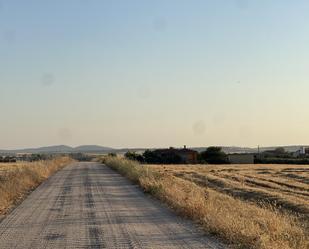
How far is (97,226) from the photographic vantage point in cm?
1413

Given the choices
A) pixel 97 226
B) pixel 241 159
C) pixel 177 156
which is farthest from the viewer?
pixel 241 159

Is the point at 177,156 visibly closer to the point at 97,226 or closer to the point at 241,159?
the point at 241,159

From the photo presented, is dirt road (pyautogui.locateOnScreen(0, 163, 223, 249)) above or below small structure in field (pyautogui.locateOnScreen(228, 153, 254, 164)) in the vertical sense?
below

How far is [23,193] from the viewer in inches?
1018

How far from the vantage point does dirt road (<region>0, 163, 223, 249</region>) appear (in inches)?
452

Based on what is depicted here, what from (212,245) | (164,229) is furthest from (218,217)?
(212,245)

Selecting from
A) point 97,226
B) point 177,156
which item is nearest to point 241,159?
point 177,156

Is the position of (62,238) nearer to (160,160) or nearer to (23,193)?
(23,193)

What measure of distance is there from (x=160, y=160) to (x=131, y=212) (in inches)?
3995

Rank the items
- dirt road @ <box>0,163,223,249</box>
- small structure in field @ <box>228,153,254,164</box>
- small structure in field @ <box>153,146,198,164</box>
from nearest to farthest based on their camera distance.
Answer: dirt road @ <box>0,163,223,249</box> < small structure in field @ <box>153,146,198,164</box> < small structure in field @ <box>228,153,254,164</box>

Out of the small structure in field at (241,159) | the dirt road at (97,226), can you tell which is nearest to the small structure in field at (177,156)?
the small structure in field at (241,159)

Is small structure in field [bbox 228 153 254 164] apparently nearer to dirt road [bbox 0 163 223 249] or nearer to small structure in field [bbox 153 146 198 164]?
small structure in field [bbox 153 146 198 164]

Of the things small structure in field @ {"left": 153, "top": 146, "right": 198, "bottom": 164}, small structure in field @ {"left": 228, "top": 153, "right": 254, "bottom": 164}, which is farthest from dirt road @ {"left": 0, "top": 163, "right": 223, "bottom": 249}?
small structure in field @ {"left": 228, "top": 153, "right": 254, "bottom": 164}

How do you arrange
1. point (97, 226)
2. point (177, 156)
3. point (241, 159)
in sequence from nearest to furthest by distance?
point (97, 226)
point (177, 156)
point (241, 159)
